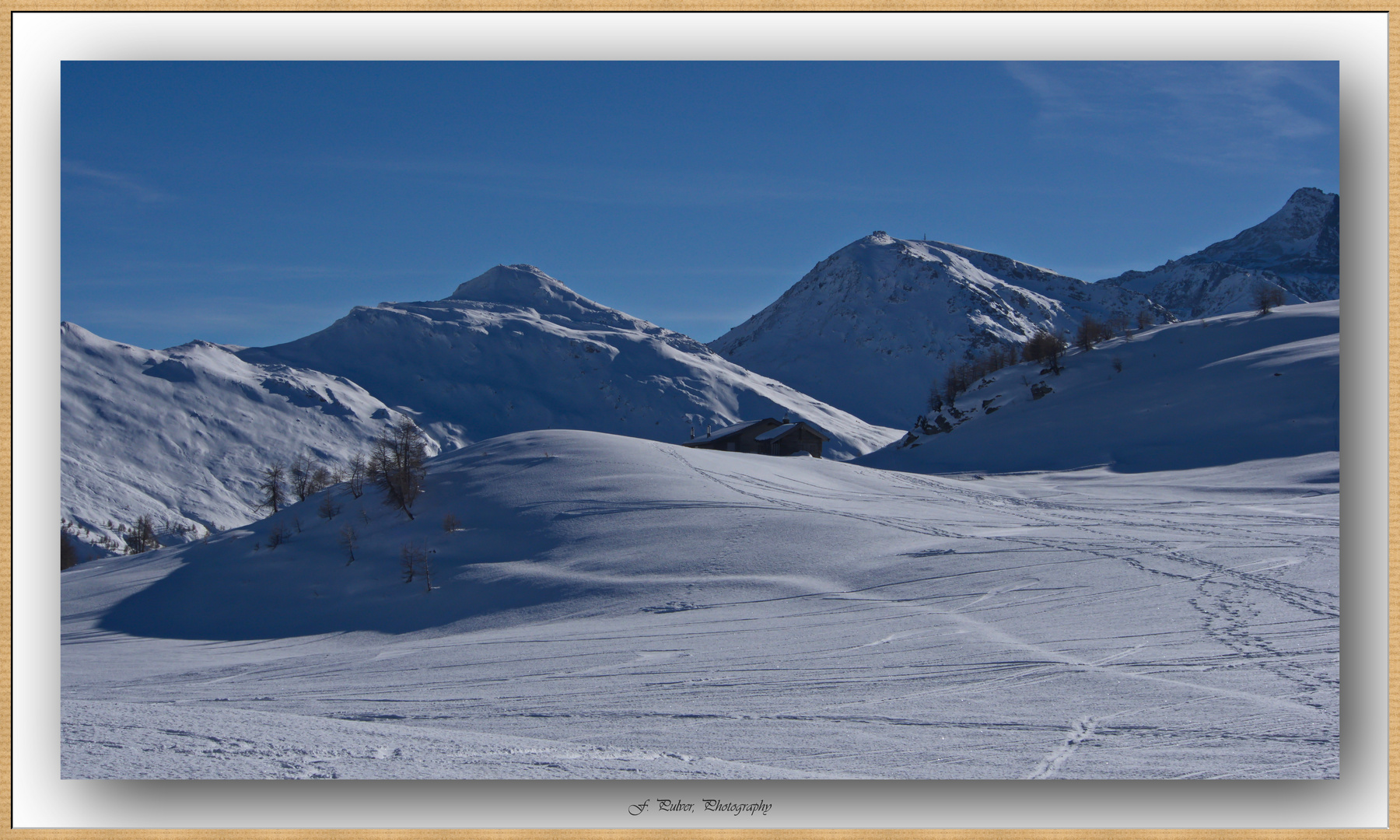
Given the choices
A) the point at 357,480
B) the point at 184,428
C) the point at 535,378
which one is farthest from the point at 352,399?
the point at 357,480

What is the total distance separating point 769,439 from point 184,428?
89084 millimetres

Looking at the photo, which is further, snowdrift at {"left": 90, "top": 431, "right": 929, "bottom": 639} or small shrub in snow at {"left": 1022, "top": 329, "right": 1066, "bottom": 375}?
small shrub in snow at {"left": 1022, "top": 329, "right": 1066, "bottom": 375}

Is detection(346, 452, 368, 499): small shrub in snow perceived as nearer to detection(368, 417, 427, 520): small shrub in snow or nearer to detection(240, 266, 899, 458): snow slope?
detection(368, 417, 427, 520): small shrub in snow

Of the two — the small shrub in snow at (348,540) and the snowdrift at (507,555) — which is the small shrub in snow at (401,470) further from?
the small shrub in snow at (348,540)

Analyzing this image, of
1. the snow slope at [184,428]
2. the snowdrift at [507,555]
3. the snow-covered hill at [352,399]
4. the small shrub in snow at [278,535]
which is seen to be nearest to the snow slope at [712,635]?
the snowdrift at [507,555]

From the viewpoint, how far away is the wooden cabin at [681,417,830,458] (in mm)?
59938

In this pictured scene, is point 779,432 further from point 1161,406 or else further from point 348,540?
point 348,540

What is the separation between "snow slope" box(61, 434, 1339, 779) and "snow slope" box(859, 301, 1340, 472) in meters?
16.9

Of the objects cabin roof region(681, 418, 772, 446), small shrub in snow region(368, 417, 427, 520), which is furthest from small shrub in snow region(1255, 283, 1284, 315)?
small shrub in snow region(368, 417, 427, 520)

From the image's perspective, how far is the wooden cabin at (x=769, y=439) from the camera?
197 feet

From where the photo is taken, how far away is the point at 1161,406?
60469 millimetres

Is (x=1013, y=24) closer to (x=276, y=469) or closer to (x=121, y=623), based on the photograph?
(x=121, y=623)

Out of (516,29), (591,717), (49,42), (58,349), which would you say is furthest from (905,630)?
(49,42)

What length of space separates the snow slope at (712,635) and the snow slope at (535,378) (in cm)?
10380
